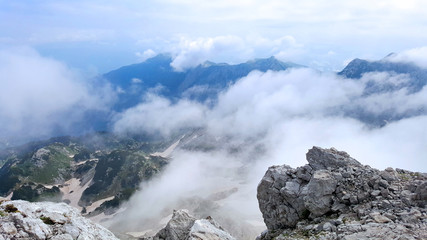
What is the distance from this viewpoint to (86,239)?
2923 centimetres

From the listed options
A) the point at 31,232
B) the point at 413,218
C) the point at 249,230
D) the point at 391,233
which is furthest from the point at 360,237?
the point at 249,230

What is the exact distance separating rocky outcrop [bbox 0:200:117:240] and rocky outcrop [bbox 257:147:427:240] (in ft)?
80.3

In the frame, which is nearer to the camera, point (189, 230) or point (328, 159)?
point (189, 230)

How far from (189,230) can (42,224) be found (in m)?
18.2

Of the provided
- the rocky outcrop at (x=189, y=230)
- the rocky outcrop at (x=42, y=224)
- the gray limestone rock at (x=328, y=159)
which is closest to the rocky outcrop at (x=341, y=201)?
the gray limestone rock at (x=328, y=159)

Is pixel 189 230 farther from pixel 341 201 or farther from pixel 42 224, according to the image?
pixel 341 201

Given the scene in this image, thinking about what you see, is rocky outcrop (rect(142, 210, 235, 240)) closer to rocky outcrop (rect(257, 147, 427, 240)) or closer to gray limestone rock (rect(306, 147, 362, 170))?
rocky outcrop (rect(257, 147, 427, 240))

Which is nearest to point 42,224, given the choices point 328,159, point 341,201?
point 341,201

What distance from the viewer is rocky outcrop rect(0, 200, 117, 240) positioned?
26031 mm

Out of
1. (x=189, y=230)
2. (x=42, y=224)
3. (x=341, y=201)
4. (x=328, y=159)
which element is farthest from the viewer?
(x=328, y=159)

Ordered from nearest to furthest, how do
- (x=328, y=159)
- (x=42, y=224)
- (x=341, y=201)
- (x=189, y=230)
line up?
1. (x=42, y=224)
2. (x=341, y=201)
3. (x=189, y=230)
4. (x=328, y=159)

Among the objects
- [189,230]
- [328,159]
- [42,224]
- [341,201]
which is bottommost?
[189,230]

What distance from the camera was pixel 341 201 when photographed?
37.5m

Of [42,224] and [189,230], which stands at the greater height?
[42,224]
